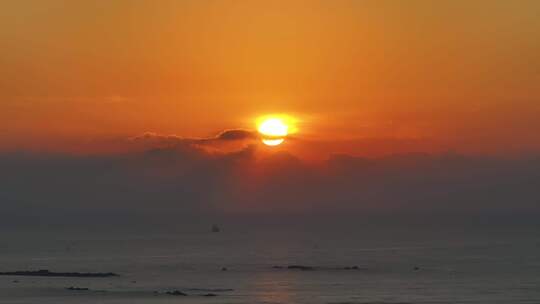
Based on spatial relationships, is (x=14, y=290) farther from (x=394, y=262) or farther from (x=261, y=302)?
(x=394, y=262)

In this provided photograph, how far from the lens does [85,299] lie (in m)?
74.9

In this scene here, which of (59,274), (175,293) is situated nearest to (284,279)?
(175,293)

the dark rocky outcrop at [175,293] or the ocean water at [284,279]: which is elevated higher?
the ocean water at [284,279]

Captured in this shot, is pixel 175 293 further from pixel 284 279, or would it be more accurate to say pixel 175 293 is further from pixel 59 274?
pixel 59 274

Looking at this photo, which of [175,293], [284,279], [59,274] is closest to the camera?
[175,293]

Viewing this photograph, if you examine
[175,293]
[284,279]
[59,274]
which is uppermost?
[59,274]

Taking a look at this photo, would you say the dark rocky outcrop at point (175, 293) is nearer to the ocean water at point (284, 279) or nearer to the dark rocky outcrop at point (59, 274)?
the ocean water at point (284, 279)

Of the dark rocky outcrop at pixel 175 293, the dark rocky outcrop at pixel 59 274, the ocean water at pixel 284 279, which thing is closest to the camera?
the ocean water at pixel 284 279

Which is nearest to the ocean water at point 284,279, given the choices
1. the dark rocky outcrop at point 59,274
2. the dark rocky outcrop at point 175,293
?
the dark rocky outcrop at point 175,293

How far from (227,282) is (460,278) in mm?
26409

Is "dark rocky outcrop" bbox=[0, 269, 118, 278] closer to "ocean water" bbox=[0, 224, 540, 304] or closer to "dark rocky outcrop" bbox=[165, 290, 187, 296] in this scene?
"ocean water" bbox=[0, 224, 540, 304]

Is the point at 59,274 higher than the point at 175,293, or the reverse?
the point at 59,274

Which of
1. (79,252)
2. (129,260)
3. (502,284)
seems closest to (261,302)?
(502,284)

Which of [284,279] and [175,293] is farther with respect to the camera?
[284,279]
